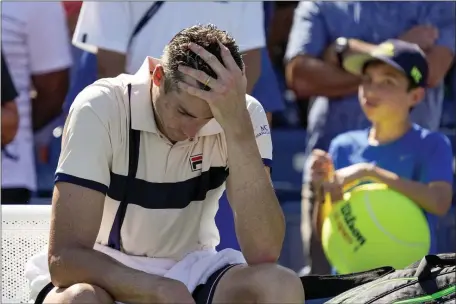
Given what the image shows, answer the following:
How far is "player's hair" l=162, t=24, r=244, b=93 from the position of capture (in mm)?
3254

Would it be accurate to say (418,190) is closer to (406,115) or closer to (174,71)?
(406,115)

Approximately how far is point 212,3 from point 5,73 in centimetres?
118

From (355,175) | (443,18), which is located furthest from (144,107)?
(443,18)

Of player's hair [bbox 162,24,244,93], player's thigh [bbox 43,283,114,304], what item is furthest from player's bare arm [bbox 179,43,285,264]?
player's thigh [bbox 43,283,114,304]

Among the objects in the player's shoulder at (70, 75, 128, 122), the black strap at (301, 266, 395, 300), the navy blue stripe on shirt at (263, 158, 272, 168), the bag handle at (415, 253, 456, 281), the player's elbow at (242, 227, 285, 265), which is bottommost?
the black strap at (301, 266, 395, 300)

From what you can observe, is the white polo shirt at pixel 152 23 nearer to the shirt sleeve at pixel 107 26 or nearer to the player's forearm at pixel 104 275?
the shirt sleeve at pixel 107 26

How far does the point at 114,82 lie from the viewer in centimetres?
346

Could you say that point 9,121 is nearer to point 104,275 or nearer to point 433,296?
point 104,275

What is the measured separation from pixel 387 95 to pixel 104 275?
7.27 ft

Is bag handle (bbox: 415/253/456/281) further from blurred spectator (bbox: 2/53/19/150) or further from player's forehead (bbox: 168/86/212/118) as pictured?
blurred spectator (bbox: 2/53/19/150)

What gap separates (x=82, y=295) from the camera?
3092mm

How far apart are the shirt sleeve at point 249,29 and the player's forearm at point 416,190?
780 millimetres

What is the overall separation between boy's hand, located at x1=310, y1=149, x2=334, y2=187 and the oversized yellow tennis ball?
211mm

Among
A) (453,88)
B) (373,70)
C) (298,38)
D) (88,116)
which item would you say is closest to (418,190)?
(373,70)
